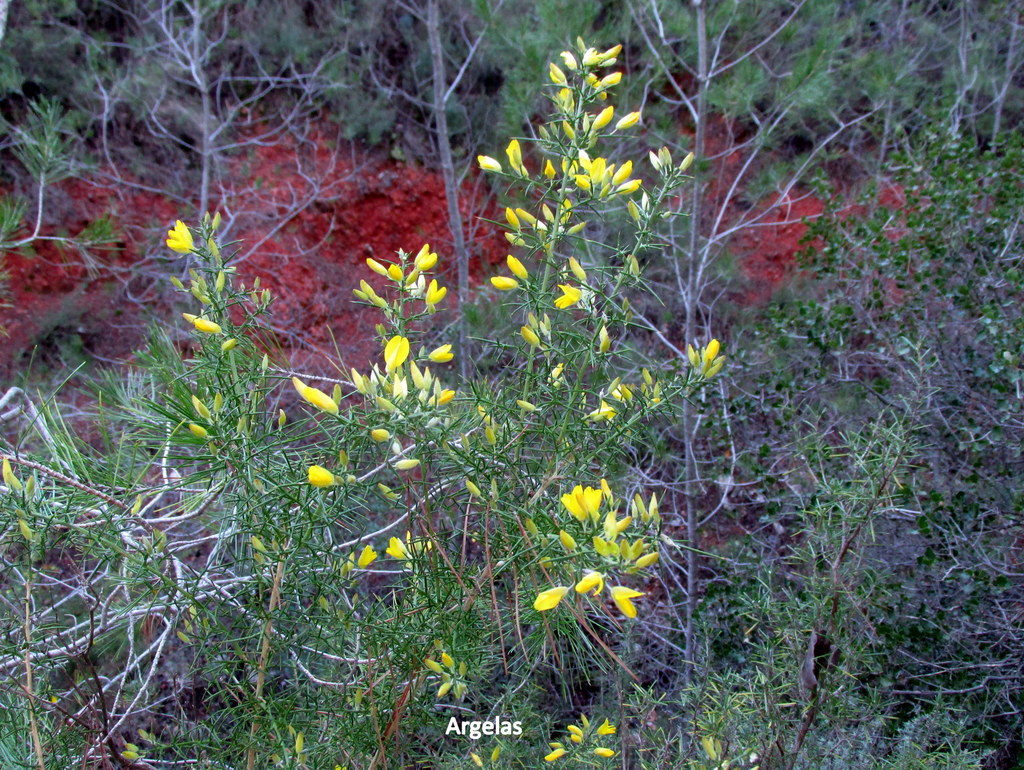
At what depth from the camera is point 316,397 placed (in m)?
0.88

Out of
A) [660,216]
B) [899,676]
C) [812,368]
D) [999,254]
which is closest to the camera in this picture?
[660,216]

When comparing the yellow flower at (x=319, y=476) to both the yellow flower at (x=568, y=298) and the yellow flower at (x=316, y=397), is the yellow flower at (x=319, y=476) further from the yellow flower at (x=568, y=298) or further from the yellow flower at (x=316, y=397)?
the yellow flower at (x=568, y=298)

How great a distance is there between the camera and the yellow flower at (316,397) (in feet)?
2.84

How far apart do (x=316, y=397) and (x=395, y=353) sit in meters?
0.12

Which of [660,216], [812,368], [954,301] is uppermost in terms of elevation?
[660,216]

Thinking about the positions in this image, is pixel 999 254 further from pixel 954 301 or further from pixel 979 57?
pixel 979 57

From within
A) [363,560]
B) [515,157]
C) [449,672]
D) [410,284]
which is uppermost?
[515,157]

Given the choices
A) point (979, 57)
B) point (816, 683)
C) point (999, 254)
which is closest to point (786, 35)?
point (999, 254)

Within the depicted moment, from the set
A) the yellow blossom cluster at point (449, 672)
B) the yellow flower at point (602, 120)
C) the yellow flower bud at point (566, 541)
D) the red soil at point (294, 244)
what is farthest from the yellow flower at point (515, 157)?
the red soil at point (294, 244)

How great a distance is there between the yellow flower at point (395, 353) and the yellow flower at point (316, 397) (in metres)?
0.09

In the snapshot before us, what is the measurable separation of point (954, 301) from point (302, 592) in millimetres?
2773

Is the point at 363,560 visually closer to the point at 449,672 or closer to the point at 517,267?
the point at 449,672

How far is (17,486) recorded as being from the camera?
97 cm

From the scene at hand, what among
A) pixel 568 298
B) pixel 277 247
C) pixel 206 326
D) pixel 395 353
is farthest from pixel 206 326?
pixel 277 247
